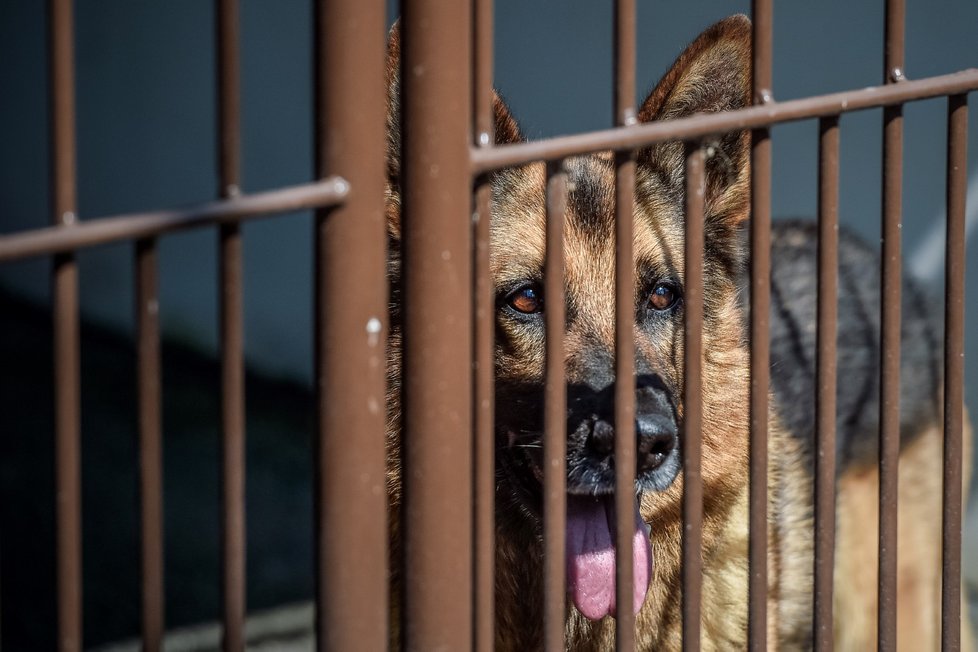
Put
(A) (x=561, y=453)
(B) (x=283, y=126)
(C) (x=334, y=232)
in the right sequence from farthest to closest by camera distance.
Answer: (B) (x=283, y=126), (A) (x=561, y=453), (C) (x=334, y=232)

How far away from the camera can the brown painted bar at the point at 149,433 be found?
125 cm

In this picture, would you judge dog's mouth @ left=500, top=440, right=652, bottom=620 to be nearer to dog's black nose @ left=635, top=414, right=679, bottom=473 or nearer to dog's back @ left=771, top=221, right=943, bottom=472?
dog's black nose @ left=635, top=414, right=679, bottom=473

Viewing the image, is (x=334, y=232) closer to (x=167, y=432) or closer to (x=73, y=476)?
(x=73, y=476)

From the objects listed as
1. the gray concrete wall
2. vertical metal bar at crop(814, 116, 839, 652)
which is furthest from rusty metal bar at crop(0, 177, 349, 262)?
the gray concrete wall

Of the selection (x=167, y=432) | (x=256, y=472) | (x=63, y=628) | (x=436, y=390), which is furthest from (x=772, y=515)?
(x=167, y=432)

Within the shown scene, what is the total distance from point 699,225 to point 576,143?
0.88ft

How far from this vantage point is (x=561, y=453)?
1.50 metres

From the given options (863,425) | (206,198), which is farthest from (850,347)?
(206,198)

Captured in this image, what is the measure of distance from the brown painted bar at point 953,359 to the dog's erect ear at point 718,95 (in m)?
0.44

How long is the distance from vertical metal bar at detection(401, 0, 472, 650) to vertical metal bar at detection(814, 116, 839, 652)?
24.6 inches

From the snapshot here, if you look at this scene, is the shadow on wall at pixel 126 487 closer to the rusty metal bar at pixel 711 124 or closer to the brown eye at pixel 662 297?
the brown eye at pixel 662 297

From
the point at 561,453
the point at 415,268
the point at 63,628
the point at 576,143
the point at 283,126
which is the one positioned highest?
the point at 283,126

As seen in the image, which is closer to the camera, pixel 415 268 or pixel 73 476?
pixel 73 476

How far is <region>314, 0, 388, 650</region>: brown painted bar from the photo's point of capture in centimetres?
136
